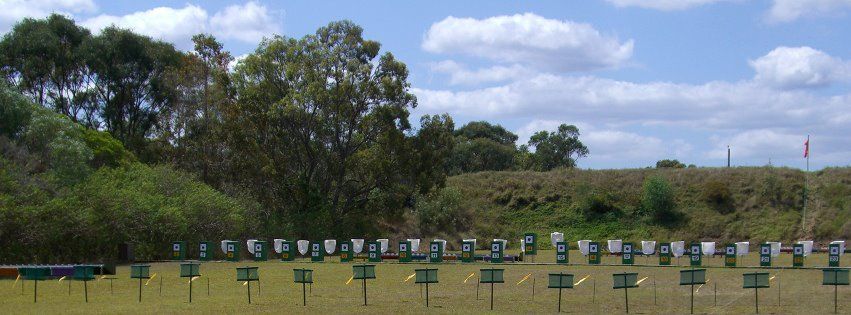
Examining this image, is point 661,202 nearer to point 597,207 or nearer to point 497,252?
point 597,207

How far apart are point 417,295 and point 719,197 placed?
44844 mm

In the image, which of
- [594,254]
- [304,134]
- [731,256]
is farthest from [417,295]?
[304,134]

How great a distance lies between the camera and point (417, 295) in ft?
84.9

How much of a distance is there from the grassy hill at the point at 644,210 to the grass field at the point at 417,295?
27.8 m

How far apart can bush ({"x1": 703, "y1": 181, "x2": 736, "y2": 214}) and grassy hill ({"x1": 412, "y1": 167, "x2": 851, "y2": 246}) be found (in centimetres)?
7

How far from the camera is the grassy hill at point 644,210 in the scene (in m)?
61.7

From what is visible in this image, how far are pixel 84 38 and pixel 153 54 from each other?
176 inches

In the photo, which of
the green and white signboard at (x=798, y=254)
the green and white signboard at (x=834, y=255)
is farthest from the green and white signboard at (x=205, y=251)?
the green and white signboard at (x=834, y=255)

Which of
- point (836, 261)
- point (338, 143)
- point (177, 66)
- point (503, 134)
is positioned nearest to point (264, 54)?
point (338, 143)

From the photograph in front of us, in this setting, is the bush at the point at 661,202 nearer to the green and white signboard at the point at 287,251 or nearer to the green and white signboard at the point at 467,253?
the green and white signboard at the point at 467,253

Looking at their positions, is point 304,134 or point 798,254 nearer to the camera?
point 798,254

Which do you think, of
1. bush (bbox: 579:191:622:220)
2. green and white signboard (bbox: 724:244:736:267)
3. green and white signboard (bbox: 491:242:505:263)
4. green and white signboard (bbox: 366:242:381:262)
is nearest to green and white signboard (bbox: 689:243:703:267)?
green and white signboard (bbox: 724:244:736:267)

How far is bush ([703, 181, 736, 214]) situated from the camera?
65.0 metres

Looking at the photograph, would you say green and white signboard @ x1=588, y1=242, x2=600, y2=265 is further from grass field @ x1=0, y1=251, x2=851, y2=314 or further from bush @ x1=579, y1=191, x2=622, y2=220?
bush @ x1=579, y1=191, x2=622, y2=220
